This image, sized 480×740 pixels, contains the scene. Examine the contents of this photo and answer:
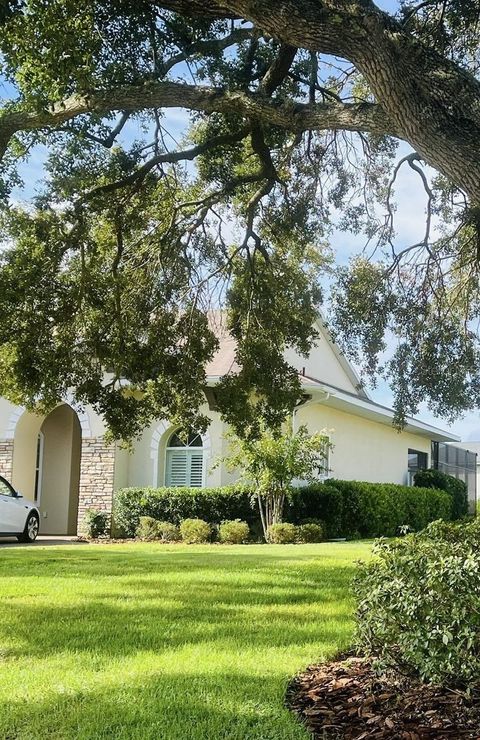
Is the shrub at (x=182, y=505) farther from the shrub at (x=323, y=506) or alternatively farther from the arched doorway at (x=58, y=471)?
the arched doorway at (x=58, y=471)

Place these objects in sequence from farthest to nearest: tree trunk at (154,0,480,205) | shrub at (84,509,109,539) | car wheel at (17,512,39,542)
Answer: shrub at (84,509,109,539) → car wheel at (17,512,39,542) → tree trunk at (154,0,480,205)

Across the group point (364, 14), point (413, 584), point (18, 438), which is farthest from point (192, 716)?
point (18, 438)

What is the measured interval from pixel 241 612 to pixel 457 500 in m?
23.6

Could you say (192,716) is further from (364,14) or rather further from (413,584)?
(364,14)

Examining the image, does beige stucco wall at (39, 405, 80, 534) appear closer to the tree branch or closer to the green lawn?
the green lawn

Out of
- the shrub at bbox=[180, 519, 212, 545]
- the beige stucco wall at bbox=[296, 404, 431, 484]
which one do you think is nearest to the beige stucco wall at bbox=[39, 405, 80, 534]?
the shrub at bbox=[180, 519, 212, 545]

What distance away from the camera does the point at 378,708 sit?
4512mm

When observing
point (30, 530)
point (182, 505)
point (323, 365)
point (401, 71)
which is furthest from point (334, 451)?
point (401, 71)

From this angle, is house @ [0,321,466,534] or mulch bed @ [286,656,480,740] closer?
mulch bed @ [286,656,480,740]

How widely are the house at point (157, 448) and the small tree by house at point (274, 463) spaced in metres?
1.38

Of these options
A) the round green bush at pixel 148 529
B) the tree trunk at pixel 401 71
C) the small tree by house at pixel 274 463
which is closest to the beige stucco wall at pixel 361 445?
the small tree by house at pixel 274 463

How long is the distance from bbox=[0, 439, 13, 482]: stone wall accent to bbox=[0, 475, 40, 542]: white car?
1.94 metres

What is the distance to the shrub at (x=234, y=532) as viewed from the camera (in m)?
17.3

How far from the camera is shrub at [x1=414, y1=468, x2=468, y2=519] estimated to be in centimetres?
2762
